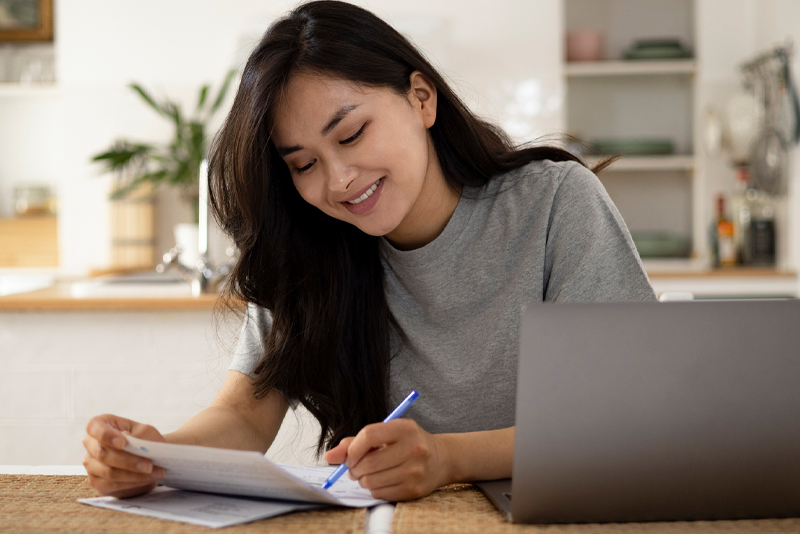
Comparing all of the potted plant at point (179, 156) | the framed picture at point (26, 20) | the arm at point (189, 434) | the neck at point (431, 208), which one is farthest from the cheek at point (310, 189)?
the framed picture at point (26, 20)

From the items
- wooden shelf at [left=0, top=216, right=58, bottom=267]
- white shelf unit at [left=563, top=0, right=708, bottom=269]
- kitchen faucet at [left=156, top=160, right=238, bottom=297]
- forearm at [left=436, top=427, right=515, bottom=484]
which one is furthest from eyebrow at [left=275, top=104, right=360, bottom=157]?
wooden shelf at [left=0, top=216, right=58, bottom=267]

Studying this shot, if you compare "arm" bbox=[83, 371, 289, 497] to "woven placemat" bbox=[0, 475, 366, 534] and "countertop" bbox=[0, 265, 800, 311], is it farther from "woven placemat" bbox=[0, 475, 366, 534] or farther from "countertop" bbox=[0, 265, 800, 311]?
"countertop" bbox=[0, 265, 800, 311]

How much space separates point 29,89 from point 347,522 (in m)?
3.80

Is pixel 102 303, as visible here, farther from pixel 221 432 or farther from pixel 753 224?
pixel 753 224

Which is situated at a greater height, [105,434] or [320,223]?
[320,223]

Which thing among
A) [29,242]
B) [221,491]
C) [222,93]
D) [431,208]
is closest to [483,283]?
[431,208]

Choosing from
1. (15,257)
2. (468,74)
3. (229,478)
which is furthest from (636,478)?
(15,257)

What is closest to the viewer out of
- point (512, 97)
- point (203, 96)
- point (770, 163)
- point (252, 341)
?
point (252, 341)

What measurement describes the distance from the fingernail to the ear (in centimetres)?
64

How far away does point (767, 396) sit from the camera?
2.04 feet

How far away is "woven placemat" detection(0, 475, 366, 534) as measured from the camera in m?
0.66

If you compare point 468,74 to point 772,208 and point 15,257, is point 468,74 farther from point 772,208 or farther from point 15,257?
point 15,257

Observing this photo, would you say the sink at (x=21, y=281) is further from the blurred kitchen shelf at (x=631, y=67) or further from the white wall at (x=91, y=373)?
the blurred kitchen shelf at (x=631, y=67)

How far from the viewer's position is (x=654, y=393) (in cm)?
62
